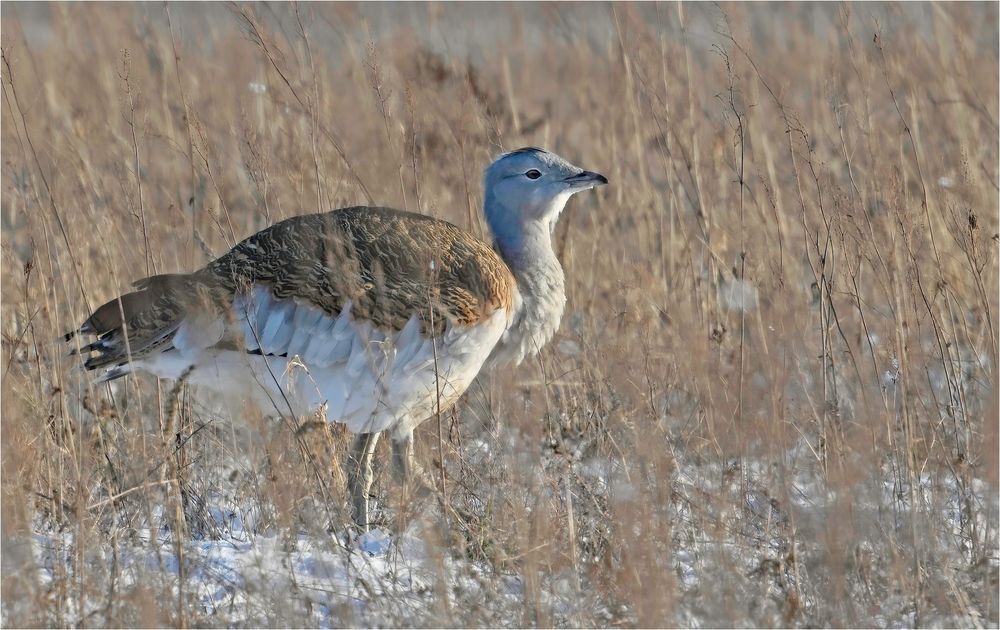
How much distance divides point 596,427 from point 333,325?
919mm

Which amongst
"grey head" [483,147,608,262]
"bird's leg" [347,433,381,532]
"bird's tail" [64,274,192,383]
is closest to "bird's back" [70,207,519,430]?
"bird's tail" [64,274,192,383]

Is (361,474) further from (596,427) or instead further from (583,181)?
(583,181)

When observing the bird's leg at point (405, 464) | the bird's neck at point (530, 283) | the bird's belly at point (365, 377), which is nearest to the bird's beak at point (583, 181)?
the bird's neck at point (530, 283)

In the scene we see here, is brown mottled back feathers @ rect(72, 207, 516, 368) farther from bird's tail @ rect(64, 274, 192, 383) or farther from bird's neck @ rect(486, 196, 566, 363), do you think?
bird's neck @ rect(486, 196, 566, 363)

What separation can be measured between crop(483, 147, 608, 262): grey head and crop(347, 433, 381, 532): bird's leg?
808 mm

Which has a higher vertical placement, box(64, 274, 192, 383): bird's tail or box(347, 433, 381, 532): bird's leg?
box(64, 274, 192, 383): bird's tail

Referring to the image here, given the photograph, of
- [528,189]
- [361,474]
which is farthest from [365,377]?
[528,189]

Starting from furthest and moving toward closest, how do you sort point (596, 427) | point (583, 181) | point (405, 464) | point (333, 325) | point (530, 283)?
point (583, 181), point (530, 283), point (596, 427), point (405, 464), point (333, 325)

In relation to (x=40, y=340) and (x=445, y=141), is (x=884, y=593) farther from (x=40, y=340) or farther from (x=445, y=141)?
(x=445, y=141)

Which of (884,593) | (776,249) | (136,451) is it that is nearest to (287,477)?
(136,451)

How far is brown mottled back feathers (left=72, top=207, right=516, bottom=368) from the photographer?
4.02 m

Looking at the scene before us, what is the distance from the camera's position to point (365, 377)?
404cm

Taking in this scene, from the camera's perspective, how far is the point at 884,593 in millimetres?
3098

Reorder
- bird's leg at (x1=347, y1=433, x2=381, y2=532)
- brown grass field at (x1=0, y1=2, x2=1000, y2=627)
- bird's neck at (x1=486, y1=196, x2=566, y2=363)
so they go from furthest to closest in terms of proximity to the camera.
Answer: bird's neck at (x1=486, y1=196, x2=566, y2=363)
bird's leg at (x1=347, y1=433, x2=381, y2=532)
brown grass field at (x1=0, y1=2, x2=1000, y2=627)
